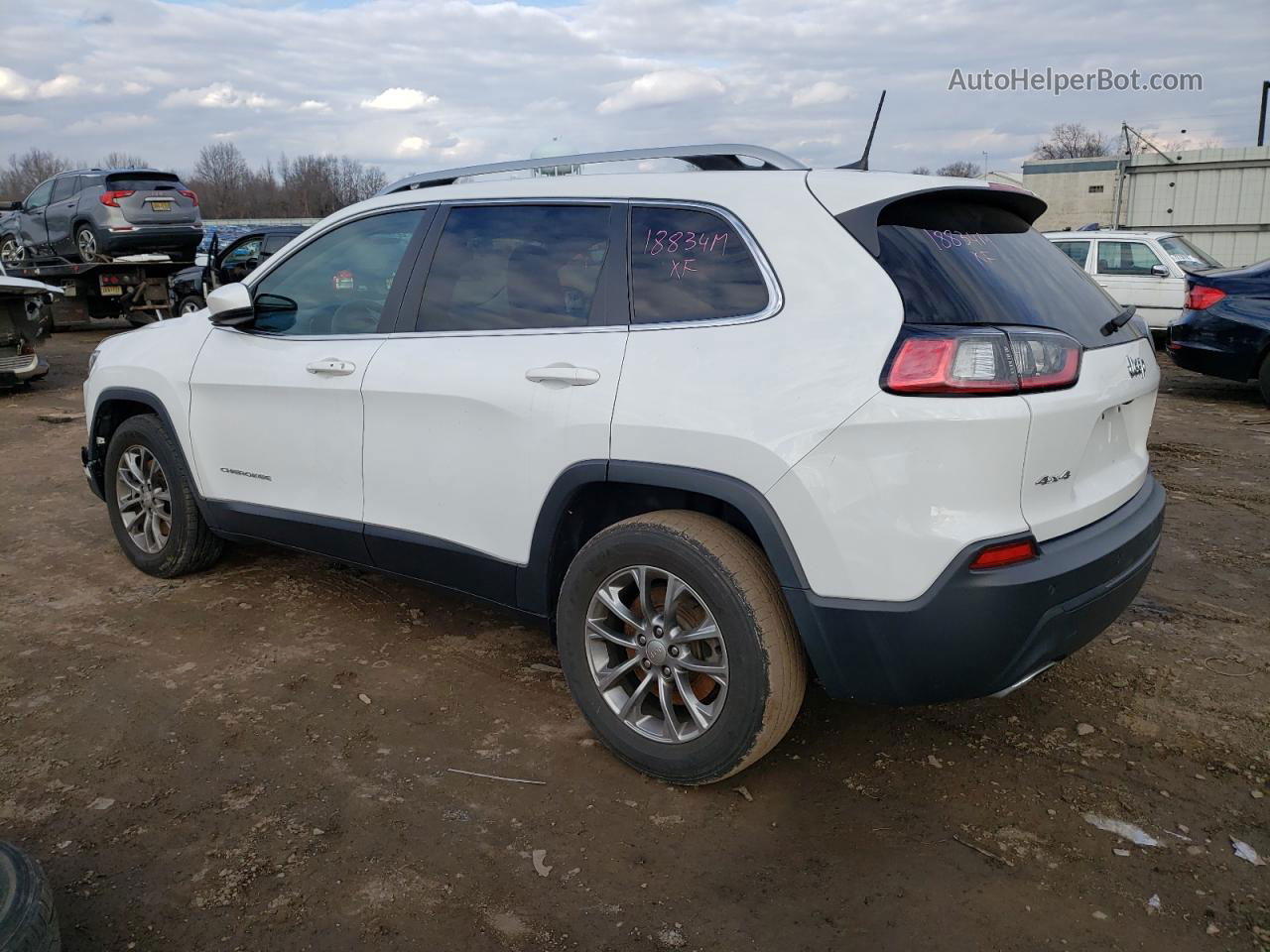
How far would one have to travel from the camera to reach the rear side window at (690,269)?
289cm

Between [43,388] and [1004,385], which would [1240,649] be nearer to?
[1004,385]

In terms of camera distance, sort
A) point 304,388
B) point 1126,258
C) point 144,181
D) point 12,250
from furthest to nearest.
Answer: point 12,250 → point 144,181 → point 1126,258 → point 304,388

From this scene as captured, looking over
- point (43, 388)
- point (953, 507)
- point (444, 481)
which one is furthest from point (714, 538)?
point (43, 388)

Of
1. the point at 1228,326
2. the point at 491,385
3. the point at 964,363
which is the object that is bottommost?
the point at 1228,326

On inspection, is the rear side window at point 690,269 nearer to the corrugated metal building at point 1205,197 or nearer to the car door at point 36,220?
the car door at point 36,220

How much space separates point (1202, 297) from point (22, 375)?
40.9 feet

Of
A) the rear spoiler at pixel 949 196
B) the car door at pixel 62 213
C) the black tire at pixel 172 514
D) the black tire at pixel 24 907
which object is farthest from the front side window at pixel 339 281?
the car door at pixel 62 213

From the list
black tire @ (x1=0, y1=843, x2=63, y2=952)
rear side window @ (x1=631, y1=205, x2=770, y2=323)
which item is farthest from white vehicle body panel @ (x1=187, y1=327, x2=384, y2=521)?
black tire @ (x1=0, y1=843, x2=63, y2=952)

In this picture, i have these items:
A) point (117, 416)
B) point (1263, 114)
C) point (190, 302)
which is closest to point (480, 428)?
point (117, 416)

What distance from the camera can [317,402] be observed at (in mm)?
3918

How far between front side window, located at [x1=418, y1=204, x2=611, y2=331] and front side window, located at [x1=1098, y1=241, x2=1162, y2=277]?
502 inches

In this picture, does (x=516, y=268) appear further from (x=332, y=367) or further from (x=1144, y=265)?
(x=1144, y=265)

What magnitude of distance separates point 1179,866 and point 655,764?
146 cm

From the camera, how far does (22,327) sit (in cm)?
1116
